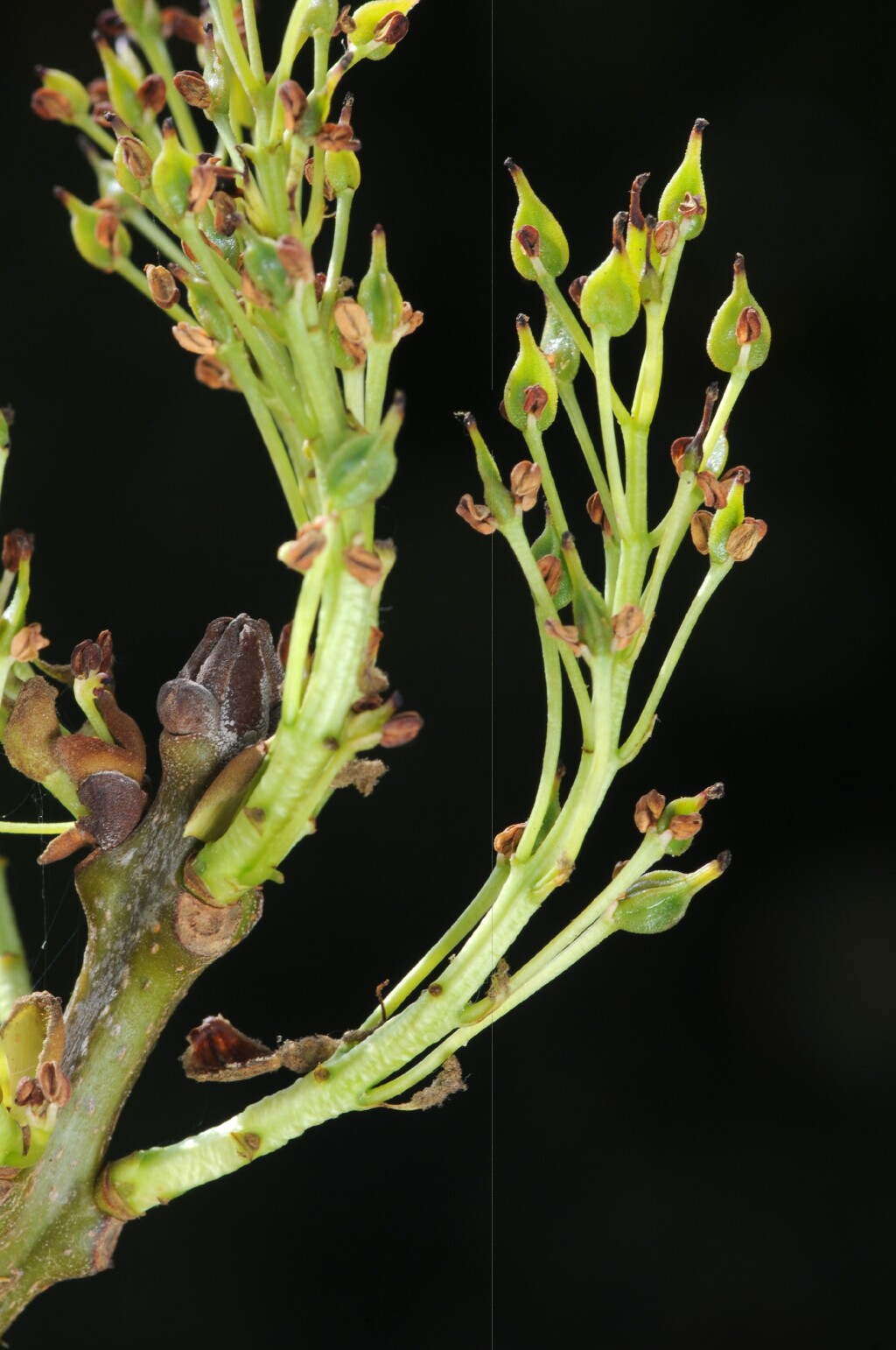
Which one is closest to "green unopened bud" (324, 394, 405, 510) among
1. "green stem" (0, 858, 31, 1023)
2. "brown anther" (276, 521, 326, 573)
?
"brown anther" (276, 521, 326, 573)

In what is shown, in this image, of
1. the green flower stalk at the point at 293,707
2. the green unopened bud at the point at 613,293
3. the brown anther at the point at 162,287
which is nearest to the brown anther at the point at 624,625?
the green flower stalk at the point at 293,707

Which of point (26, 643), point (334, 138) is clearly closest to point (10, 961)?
point (26, 643)

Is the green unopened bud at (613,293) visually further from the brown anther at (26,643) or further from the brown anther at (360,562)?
the brown anther at (26,643)

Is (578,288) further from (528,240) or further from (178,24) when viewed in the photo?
(178,24)

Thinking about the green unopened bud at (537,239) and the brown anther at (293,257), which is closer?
the brown anther at (293,257)

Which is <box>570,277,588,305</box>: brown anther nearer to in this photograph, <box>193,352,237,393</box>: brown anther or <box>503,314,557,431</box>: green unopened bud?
<box>503,314,557,431</box>: green unopened bud
